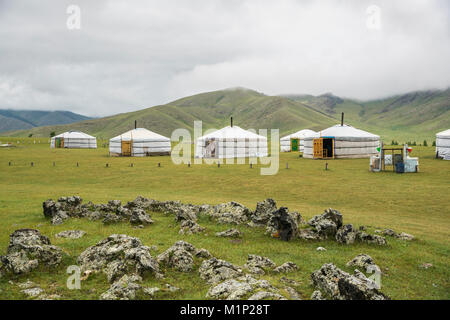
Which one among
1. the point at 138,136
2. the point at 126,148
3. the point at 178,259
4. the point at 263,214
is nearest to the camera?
the point at 178,259

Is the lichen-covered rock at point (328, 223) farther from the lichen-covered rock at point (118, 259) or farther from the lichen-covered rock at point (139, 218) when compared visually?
the lichen-covered rock at point (139, 218)

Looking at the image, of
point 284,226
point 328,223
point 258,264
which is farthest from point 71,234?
point 328,223

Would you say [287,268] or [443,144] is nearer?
[287,268]

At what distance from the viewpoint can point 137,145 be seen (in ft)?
145

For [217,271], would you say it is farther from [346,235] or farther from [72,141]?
[72,141]

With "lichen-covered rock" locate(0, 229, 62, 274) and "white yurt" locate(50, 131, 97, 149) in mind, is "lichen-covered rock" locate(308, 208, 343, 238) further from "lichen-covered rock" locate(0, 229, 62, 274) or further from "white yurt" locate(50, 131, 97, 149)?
"white yurt" locate(50, 131, 97, 149)

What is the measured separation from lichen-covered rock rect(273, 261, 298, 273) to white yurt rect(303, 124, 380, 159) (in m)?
31.0

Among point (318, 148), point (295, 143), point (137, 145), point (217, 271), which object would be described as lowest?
point (217, 271)

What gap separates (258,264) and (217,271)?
0.98 m

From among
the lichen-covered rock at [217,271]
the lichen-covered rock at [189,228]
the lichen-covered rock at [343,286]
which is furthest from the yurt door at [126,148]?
the lichen-covered rock at [343,286]

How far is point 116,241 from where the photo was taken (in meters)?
7.17
